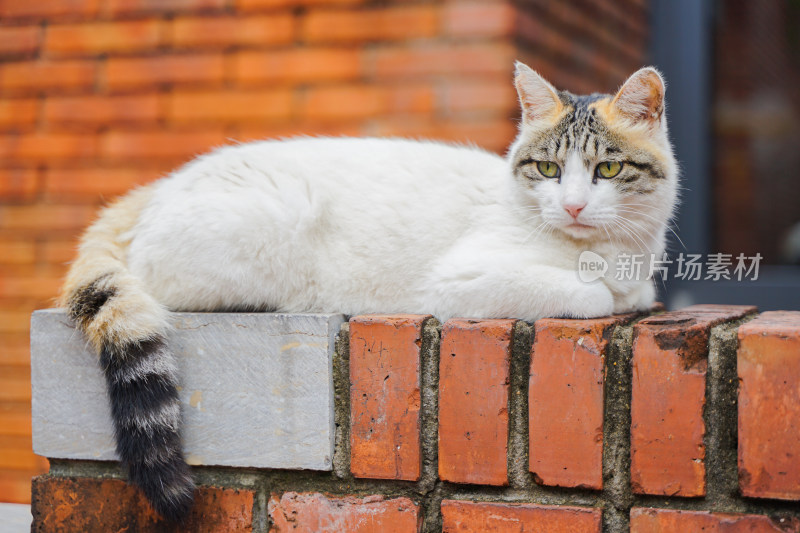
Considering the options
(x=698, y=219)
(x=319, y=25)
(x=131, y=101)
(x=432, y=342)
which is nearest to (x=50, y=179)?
(x=131, y=101)

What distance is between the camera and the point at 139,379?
1.44 metres

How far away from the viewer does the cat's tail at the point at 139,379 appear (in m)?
1.40

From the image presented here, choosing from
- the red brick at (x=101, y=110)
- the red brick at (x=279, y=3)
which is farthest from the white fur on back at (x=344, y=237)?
the red brick at (x=101, y=110)

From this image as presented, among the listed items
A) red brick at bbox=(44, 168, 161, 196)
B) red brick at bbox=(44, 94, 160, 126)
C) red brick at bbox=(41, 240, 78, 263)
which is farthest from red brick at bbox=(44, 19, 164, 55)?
red brick at bbox=(41, 240, 78, 263)

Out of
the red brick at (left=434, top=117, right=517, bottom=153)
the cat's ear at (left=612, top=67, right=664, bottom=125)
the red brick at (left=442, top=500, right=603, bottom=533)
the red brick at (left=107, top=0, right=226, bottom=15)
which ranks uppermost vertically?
the red brick at (left=107, top=0, right=226, bottom=15)

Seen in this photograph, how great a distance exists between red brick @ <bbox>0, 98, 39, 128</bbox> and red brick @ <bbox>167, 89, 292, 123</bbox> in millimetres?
586

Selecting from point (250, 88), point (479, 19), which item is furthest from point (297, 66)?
point (479, 19)

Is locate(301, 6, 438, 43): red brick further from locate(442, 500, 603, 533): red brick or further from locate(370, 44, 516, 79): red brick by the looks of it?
locate(442, 500, 603, 533): red brick

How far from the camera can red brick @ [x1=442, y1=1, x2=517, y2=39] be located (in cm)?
267

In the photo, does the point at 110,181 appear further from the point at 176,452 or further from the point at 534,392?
the point at 534,392

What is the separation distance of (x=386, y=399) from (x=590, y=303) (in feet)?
1.49

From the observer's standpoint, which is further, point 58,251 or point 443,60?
point 58,251

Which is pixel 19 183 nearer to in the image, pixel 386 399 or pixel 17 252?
pixel 17 252

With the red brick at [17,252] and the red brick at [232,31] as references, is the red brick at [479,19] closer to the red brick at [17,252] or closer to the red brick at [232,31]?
the red brick at [232,31]
